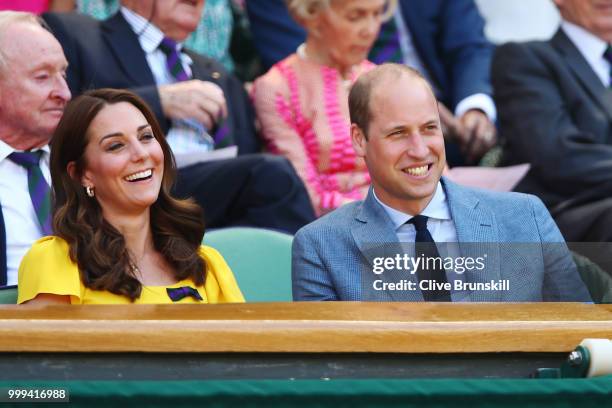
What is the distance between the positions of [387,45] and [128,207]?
1.92m

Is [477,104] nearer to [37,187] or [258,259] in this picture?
[258,259]

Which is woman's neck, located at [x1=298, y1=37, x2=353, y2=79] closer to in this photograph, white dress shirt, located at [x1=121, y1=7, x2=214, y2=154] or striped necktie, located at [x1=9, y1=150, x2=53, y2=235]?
white dress shirt, located at [x1=121, y1=7, x2=214, y2=154]

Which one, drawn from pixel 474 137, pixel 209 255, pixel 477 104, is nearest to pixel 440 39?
pixel 477 104

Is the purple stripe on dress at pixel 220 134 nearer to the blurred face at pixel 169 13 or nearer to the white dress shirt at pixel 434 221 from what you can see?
the blurred face at pixel 169 13

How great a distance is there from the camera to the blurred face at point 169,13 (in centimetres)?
372

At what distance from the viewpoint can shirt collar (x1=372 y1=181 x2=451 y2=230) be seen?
96.1 inches

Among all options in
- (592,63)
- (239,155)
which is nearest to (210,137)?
(239,155)

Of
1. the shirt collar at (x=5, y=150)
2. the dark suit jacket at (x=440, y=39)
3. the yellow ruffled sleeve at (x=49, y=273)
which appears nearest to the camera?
the yellow ruffled sleeve at (x=49, y=273)

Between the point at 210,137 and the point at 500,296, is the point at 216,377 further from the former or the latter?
the point at 210,137

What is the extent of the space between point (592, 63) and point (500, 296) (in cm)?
219

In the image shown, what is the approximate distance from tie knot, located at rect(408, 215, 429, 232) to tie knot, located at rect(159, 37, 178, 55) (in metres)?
1.50

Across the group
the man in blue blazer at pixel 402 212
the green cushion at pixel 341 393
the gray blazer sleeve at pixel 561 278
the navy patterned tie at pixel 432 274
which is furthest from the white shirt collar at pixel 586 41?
the green cushion at pixel 341 393

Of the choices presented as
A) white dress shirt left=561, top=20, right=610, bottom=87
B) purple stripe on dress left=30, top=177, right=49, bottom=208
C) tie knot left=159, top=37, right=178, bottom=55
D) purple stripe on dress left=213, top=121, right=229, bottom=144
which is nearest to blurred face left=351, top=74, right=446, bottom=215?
purple stripe on dress left=30, top=177, right=49, bottom=208

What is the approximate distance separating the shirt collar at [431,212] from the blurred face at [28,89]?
102 centimetres
